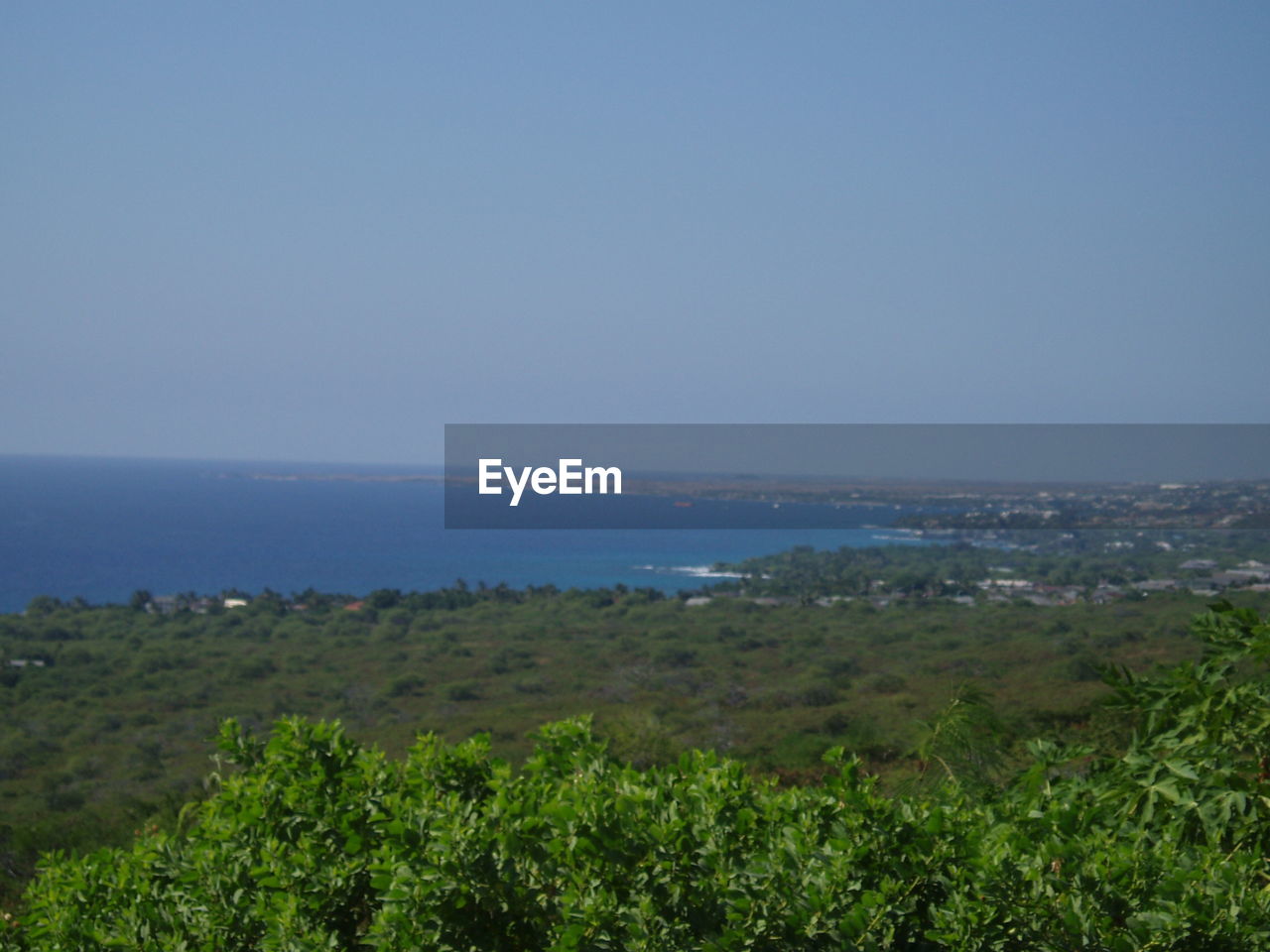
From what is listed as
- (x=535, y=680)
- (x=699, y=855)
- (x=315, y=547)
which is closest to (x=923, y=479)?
(x=535, y=680)

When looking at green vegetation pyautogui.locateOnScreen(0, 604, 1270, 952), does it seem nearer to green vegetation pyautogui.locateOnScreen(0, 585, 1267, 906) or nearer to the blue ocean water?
green vegetation pyautogui.locateOnScreen(0, 585, 1267, 906)

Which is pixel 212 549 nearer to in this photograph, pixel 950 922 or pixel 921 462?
pixel 921 462

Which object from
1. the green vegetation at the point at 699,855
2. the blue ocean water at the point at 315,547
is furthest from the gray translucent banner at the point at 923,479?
the green vegetation at the point at 699,855

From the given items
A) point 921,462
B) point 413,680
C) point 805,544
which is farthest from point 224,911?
point 805,544

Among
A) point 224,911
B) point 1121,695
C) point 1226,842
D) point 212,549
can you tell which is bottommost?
point 212,549

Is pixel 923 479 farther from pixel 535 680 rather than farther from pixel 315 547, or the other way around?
pixel 315 547

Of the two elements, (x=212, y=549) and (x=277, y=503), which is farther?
(x=277, y=503)
